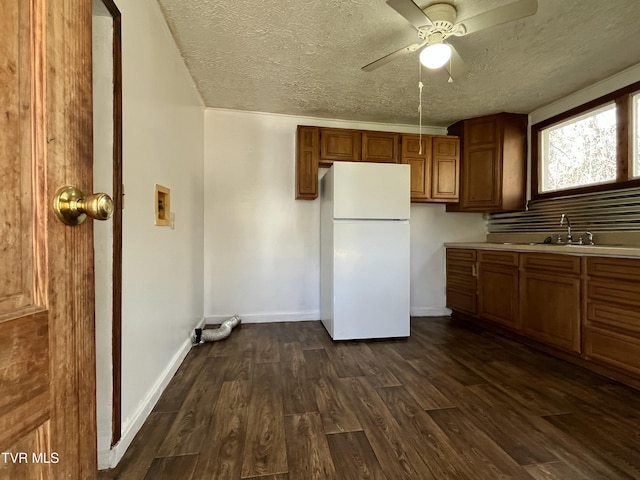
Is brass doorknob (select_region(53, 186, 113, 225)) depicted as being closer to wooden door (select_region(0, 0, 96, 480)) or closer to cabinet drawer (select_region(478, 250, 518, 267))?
wooden door (select_region(0, 0, 96, 480))

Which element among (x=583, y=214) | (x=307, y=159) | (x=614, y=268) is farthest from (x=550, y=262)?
(x=307, y=159)

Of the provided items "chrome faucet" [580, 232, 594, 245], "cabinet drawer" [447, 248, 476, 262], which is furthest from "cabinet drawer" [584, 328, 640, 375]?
"cabinet drawer" [447, 248, 476, 262]

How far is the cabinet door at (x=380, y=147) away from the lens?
3.09m

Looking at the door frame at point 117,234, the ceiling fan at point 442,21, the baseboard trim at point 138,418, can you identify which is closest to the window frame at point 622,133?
the ceiling fan at point 442,21

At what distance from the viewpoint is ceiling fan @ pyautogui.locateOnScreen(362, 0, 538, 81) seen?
1404mm

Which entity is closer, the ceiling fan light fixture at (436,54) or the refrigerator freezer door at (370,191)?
the ceiling fan light fixture at (436,54)

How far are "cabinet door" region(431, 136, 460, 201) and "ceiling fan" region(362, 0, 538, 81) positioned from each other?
1423 millimetres

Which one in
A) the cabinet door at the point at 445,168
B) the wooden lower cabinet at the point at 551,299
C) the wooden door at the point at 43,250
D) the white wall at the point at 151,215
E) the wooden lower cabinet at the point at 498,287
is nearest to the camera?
the wooden door at the point at 43,250

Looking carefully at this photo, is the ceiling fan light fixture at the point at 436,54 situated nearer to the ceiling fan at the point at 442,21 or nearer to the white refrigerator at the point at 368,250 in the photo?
the ceiling fan at the point at 442,21

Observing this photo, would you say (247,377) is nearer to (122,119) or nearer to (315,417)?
(315,417)

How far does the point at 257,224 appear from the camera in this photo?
125 inches

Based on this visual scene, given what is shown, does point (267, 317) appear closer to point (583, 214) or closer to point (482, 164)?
point (482, 164)

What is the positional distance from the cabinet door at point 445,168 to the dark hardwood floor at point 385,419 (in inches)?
67.6

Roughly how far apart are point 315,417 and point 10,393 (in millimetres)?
1442
